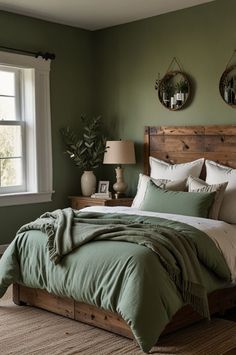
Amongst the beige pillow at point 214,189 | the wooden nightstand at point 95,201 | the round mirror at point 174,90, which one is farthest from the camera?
the wooden nightstand at point 95,201

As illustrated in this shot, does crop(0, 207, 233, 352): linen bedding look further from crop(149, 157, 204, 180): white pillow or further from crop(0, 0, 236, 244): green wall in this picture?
crop(0, 0, 236, 244): green wall

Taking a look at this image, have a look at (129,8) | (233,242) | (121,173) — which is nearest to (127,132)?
(121,173)

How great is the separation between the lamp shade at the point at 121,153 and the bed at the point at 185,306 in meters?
0.19

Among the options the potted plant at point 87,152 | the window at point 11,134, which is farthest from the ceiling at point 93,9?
the potted plant at point 87,152

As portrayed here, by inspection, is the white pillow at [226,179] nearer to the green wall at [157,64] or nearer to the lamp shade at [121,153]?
the green wall at [157,64]

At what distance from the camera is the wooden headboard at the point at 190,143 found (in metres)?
5.02

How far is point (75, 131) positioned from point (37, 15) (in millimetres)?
1425

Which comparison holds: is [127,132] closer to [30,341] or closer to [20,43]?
[20,43]

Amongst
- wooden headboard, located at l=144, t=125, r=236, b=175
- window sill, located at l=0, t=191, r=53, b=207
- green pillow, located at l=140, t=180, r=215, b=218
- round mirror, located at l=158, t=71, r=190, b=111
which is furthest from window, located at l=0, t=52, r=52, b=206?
green pillow, located at l=140, t=180, r=215, b=218

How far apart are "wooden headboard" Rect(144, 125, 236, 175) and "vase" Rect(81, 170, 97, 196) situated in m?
0.68

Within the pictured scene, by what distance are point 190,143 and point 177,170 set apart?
1.39 feet

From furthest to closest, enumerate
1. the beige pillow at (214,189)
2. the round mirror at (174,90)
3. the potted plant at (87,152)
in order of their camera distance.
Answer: the potted plant at (87,152) → the round mirror at (174,90) → the beige pillow at (214,189)

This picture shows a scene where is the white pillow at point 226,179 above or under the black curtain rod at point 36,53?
under

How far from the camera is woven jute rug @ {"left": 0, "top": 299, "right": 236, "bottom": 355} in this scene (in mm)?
3199
